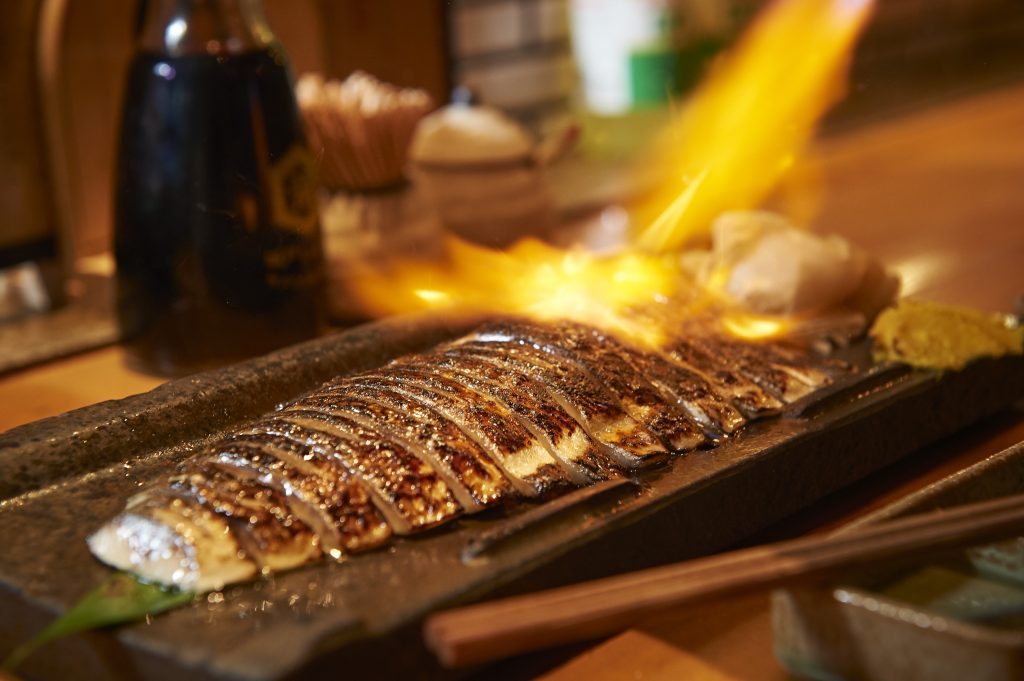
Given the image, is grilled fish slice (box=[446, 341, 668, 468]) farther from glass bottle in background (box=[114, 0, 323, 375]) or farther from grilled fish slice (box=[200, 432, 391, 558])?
glass bottle in background (box=[114, 0, 323, 375])

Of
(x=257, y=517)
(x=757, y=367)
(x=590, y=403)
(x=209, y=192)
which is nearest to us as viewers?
(x=257, y=517)

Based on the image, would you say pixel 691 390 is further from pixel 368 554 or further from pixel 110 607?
pixel 110 607

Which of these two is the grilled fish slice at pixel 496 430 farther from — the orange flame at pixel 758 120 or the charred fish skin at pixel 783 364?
the orange flame at pixel 758 120

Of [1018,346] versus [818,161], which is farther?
[818,161]

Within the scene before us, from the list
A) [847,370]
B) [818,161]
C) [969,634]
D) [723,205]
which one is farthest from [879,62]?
[969,634]

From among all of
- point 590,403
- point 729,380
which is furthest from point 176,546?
point 729,380

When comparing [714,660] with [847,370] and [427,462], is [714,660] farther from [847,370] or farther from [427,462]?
[847,370]
